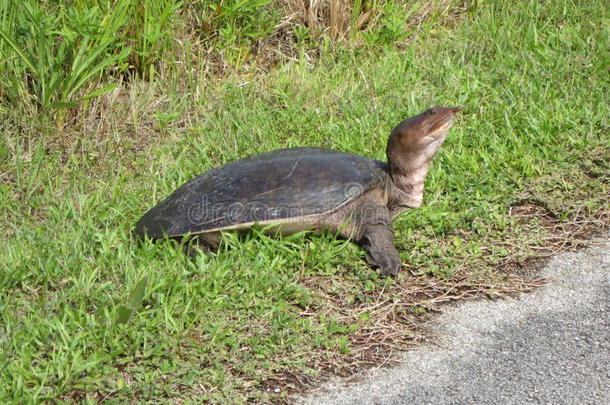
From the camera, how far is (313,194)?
12.2 ft

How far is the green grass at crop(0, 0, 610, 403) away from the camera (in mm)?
3029

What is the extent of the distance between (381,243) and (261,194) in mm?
587

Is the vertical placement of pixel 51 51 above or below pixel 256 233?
above

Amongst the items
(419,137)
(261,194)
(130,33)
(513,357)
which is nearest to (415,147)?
(419,137)

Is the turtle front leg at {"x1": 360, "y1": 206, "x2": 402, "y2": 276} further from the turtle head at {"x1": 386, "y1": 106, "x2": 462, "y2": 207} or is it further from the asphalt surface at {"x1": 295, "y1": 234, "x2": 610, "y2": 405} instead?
the asphalt surface at {"x1": 295, "y1": 234, "x2": 610, "y2": 405}

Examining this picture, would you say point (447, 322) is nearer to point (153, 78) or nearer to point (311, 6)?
point (153, 78)

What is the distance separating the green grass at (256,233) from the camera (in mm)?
3029

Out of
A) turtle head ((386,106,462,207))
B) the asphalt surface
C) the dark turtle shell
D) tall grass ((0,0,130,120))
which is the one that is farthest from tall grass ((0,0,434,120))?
the asphalt surface

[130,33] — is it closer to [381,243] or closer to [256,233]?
[256,233]

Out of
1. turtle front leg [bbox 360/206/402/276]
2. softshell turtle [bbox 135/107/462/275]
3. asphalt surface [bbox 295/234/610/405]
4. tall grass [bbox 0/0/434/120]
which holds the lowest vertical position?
asphalt surface [bbox 295/234/610/405]

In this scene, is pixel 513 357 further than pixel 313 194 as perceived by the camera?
No

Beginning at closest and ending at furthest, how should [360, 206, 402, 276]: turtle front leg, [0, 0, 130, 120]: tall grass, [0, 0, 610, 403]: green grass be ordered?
[0, 0, 610, 403]: green grass → [360, 206, 402, 276]: turtle front leg → [0, 0, 130, 120]: tall grass

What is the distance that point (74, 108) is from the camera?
4.85 m

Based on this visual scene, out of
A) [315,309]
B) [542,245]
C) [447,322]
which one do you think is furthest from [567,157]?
[315,309]
